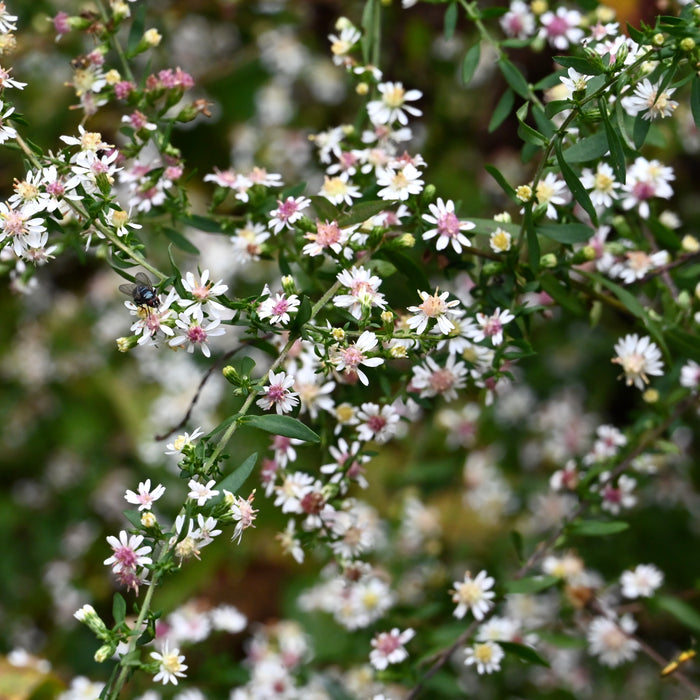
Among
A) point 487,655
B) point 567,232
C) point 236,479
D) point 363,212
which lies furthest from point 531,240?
point 487,655

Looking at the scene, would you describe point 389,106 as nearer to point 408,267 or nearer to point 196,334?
point 408,267

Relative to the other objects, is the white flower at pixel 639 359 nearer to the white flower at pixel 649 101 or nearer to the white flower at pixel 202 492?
the white flower at pixel 649 101

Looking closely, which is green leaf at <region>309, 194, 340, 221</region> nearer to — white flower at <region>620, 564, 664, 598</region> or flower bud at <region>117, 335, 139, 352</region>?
flower bud at <region>117, 335, 139, 352</region>

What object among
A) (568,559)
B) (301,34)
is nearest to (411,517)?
(568,559)

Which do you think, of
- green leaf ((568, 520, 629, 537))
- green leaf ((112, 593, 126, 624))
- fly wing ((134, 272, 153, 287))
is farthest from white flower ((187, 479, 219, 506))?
green leaf ((568, 520, 629, 537))

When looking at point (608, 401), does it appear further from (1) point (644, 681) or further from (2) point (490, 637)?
(2) point (490, 637)
